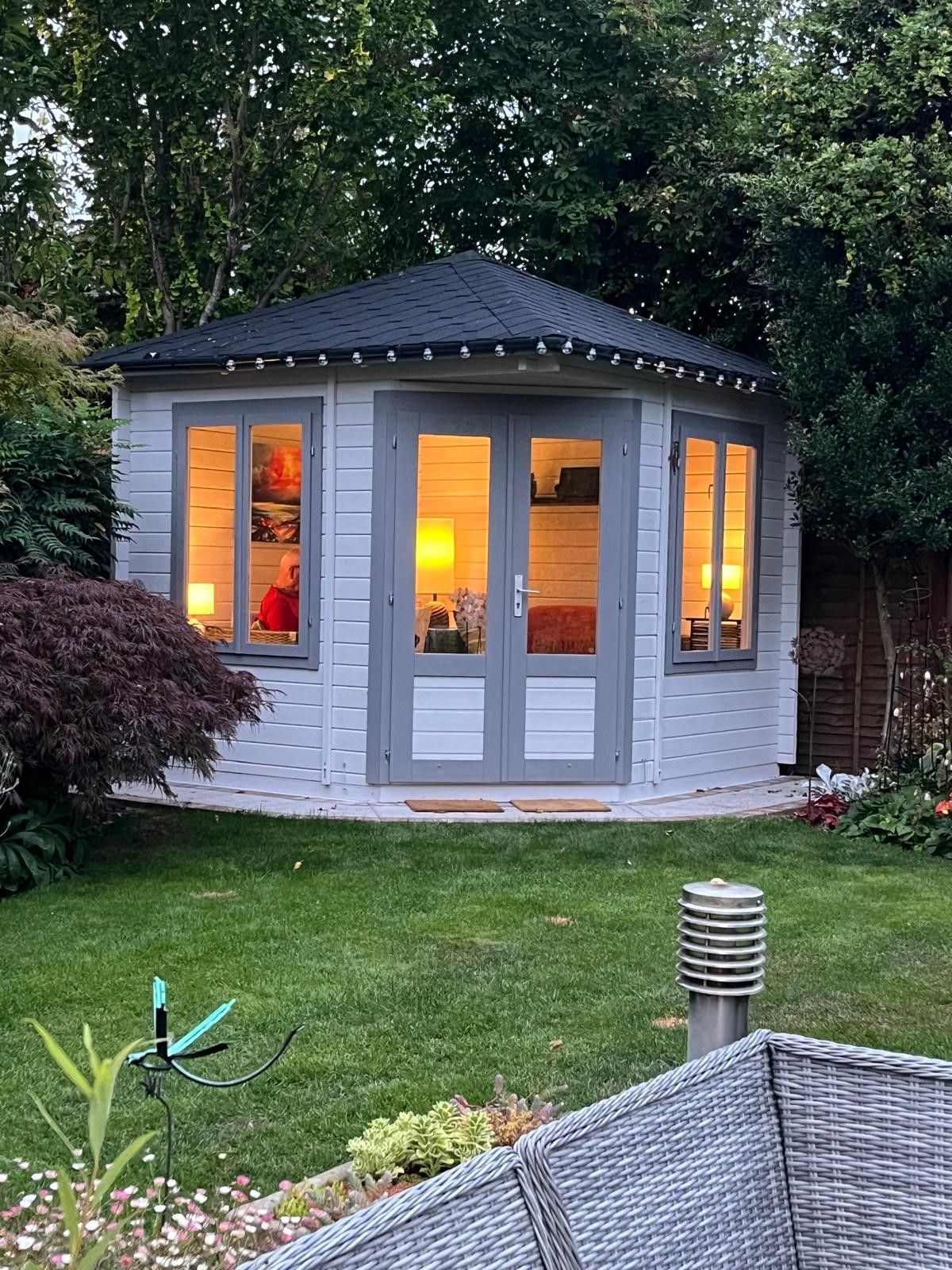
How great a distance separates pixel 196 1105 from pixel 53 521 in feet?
16.6

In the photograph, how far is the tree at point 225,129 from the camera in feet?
40.5

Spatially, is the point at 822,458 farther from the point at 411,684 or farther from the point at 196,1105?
the point at 196,1105

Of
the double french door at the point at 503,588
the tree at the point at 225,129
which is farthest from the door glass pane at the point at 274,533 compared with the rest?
the tree at the point at 225,129

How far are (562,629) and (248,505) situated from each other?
2.11 m

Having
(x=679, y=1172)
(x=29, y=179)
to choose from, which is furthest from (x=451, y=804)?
(x=29, y=179)

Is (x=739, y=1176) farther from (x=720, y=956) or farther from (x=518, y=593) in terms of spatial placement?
(x=518, y=593)

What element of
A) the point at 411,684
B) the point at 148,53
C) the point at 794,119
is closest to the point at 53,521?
the point at 411,684

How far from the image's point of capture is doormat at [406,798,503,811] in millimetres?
7809

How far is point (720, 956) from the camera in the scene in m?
2.60

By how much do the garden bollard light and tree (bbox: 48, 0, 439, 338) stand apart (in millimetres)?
11165

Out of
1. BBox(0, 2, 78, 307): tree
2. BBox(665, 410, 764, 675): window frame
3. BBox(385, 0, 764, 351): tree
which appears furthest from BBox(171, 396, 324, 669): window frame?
BBox(385, 0, 764, 351): tree

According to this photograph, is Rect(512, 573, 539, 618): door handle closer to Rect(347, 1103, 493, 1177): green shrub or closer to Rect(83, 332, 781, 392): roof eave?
Rect(83, 332, 781, 392): roof eave

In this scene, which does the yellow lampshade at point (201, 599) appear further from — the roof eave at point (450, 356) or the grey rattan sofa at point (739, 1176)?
the grey rattan sofa at point (739, 1176)

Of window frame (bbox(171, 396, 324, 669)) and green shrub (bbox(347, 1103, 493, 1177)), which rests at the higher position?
window frame (bbox(171, 396, 324, 669))
